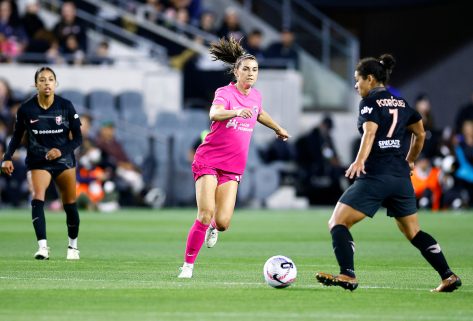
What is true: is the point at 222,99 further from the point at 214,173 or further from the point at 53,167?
the point at 53,167

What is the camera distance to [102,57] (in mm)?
28844

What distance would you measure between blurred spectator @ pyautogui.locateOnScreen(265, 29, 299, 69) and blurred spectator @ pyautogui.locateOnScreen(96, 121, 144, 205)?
4.91 meters

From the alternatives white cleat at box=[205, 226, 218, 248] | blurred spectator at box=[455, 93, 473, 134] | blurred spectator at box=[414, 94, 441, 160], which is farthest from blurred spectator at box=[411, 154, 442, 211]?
white cleat at box=[205, 226, 218, 248]

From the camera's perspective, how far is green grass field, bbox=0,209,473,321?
934cm

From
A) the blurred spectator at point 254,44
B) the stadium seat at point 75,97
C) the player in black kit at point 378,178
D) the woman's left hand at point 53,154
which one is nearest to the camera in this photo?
the player in black kit at point 378,178

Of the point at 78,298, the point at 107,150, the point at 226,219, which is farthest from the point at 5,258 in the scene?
the point at 107,150

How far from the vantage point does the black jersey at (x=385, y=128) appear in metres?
10.8

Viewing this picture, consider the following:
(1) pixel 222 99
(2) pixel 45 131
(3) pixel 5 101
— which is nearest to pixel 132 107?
(3) pixel 5 101

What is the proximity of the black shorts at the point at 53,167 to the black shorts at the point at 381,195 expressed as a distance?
454 centimetres

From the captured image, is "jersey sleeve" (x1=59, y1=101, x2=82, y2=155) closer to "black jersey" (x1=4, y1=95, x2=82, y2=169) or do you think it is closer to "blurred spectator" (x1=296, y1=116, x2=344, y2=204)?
"black jersey" (x1=4, y1=95, x2=82, y2=169)

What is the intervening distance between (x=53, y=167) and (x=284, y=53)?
16.3 metres

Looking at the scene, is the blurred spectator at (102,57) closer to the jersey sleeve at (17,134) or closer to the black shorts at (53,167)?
the jersey sleeve at (17,134)

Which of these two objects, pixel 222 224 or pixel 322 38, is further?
pixel 322 38

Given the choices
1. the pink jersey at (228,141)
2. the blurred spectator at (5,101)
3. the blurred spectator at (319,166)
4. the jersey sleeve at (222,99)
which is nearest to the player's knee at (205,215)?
the pink jersey at (228,141)
